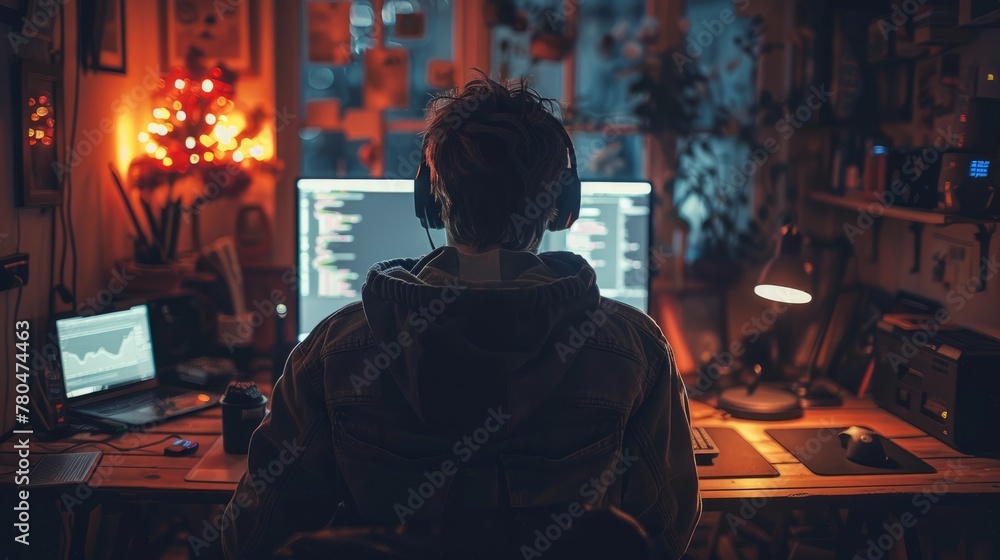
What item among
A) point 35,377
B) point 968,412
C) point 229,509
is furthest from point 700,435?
point 35,377

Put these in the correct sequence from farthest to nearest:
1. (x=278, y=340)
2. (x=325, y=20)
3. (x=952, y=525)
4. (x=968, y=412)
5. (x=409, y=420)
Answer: (x=325, y=20), (x=278, y=340), (x=952, y=525), (x=968, y=412), (x=409, y=420)

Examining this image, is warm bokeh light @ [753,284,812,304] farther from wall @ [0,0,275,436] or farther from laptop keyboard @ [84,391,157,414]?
wall @ [0,0,275,436]

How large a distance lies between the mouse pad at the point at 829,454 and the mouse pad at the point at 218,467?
102cm

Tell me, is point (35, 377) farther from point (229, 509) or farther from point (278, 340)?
point (229, 509)

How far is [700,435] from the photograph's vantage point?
1.65m

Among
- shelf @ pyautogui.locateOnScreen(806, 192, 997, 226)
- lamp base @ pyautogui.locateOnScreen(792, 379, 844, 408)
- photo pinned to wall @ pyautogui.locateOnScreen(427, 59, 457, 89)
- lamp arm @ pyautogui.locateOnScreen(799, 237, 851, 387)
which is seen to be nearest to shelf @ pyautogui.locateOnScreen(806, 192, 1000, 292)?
shelf @ pyautogui.locateOnScreen(806, 192, 997, 226)

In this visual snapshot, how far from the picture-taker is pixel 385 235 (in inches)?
74.1

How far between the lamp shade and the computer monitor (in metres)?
0.26

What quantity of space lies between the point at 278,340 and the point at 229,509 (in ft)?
2.46

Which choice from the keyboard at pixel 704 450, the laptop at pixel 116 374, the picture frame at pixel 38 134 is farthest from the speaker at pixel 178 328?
the keyboard at pixel 704 450

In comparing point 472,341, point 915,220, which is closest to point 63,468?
point 472,341

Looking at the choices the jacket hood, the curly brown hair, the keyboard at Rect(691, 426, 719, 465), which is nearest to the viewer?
the jacket hood

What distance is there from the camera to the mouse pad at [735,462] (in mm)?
1523

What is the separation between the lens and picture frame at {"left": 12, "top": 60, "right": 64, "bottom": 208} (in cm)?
170
